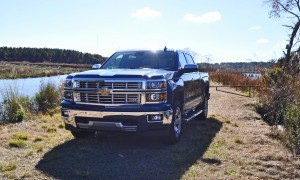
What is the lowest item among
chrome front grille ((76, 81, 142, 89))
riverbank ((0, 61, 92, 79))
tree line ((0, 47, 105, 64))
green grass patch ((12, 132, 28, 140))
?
green grass patch ((12, 132, 28, 140))

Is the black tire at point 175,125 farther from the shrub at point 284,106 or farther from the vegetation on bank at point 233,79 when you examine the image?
the vegetation on bank at point 233,79

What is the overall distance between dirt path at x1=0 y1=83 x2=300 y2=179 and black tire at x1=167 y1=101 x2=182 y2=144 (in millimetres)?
135

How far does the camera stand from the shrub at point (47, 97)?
34.8ft

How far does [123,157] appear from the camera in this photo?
5.54m

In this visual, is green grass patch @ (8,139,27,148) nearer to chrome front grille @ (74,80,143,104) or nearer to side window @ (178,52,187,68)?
chrome front grille @ (74,80,143,104)

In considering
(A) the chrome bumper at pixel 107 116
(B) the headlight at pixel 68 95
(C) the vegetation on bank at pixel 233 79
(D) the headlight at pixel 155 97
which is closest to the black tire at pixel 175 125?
(A) the chrome bumper at pixel 107 116

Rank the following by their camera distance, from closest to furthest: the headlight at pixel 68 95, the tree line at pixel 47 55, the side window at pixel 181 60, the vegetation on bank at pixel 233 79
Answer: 1. the headlight at pixel 68 95
2. the side window at pixel 181 60
3. the vegetation on bank at pixel 233 79
4. the tree line at pixel 47 55

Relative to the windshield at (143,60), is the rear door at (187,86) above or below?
Result: below

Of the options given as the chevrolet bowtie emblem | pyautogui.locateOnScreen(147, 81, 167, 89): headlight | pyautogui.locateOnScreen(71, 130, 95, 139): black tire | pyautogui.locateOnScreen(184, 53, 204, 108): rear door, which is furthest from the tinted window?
pyautogui.locateOnScreen(71, 130, 95, 139): black tire

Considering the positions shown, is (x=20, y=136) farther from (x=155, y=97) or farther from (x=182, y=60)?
(x=182, y=60)

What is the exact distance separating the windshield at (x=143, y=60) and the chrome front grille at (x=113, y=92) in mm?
1406

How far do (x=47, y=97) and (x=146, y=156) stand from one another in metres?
6.06

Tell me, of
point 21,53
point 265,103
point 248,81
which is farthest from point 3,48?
point 265,103

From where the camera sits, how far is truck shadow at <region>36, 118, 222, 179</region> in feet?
15.7
